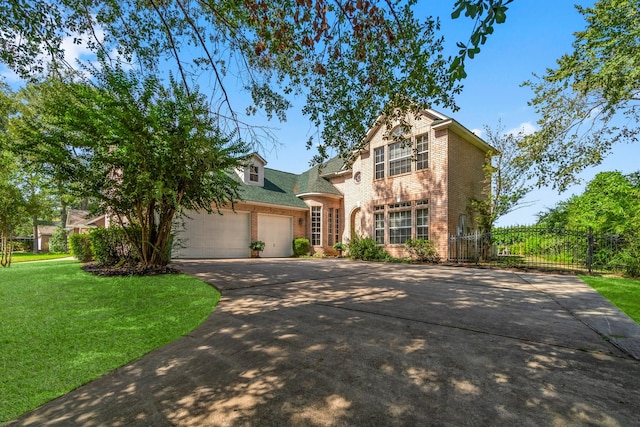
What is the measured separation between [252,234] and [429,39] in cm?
1378

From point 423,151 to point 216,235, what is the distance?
12.0 meters

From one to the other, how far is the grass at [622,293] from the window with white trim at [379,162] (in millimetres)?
9943

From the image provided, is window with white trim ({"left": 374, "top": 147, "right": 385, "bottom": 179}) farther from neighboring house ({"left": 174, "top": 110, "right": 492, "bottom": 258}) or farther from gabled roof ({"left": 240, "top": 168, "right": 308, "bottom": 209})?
gabled roof ({"left": 240, "top": 168, "right": 308, "bottom": 209})

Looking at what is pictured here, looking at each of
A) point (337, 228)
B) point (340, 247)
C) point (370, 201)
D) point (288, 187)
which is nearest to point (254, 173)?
point (288, 187)

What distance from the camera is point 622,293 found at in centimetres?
617

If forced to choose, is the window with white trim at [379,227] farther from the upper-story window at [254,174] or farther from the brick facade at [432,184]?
the upper-story window at [254,174]

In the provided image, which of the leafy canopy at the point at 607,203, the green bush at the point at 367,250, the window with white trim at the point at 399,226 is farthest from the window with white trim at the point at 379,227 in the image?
the leafy canopy at the point at 607,203

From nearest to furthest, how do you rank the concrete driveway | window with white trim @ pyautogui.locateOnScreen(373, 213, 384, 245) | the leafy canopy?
the concrete driveway
the leafy canopy
window with white trim @ pyautogui.locateOnScreen(373, 213, 384, 245)

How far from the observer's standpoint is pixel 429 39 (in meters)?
5.35

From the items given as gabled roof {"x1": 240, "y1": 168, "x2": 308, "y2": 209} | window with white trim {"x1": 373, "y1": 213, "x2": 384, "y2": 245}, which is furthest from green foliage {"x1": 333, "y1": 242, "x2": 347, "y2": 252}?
gabled roof {"x1": 240, "y1": 168, "x2": 308, "y2": 209}

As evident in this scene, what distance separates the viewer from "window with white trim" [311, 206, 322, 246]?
18.9 meters

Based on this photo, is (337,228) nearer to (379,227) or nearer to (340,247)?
(340,247)

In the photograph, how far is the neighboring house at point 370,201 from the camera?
13.6 m

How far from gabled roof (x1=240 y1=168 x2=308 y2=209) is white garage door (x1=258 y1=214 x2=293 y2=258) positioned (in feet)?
3.37
